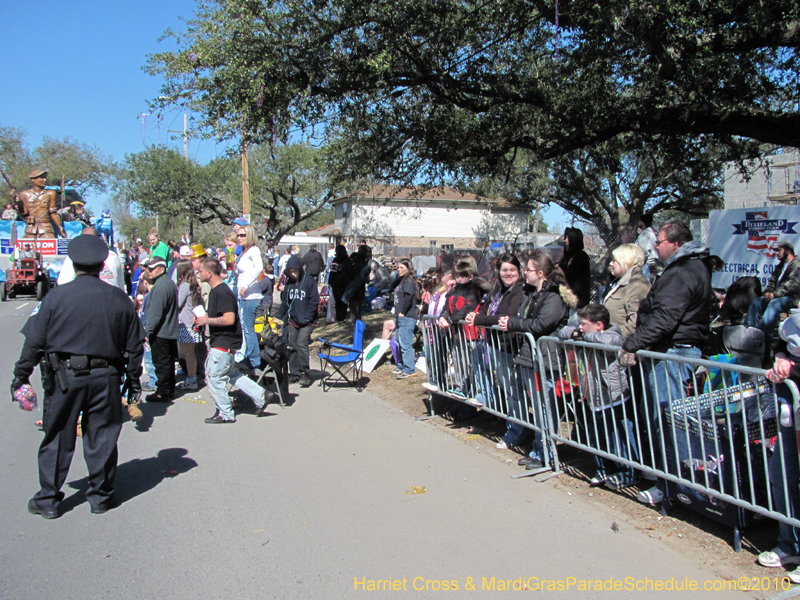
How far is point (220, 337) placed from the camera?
6.51 meters

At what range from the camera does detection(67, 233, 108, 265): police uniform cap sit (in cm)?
427

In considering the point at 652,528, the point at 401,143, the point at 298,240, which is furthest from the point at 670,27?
the point at 298,240

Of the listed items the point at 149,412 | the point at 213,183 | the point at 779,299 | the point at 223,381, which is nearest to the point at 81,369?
the point at 223,381

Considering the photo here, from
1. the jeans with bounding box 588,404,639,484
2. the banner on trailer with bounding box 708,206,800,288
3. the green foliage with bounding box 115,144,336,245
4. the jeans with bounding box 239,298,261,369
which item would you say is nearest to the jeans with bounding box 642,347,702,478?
the jeans with bounding box 588,404,639,484

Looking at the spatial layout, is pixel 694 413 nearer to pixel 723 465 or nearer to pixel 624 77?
pixel 723 465

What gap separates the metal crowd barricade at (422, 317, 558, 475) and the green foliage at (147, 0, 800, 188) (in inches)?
149

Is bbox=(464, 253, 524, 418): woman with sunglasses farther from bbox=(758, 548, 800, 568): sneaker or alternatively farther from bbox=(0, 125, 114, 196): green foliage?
bbox=(0, 125, 114, 196): green foliage

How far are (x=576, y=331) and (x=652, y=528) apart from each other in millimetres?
1656

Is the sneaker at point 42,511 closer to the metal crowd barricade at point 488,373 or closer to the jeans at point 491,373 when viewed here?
the metal crowd barricade at point 488,373

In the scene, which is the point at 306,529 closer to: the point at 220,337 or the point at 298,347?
the point at 220,337

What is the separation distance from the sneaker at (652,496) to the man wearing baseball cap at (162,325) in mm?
5972

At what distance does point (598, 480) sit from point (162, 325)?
5.69 meters

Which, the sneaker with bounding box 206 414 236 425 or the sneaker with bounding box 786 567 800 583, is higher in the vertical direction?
the sneaker with bounding box 206 414 236 425

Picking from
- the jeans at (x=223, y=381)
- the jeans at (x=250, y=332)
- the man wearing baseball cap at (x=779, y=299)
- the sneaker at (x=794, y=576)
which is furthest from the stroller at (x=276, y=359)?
the sneaker at (x=794, y=576)
